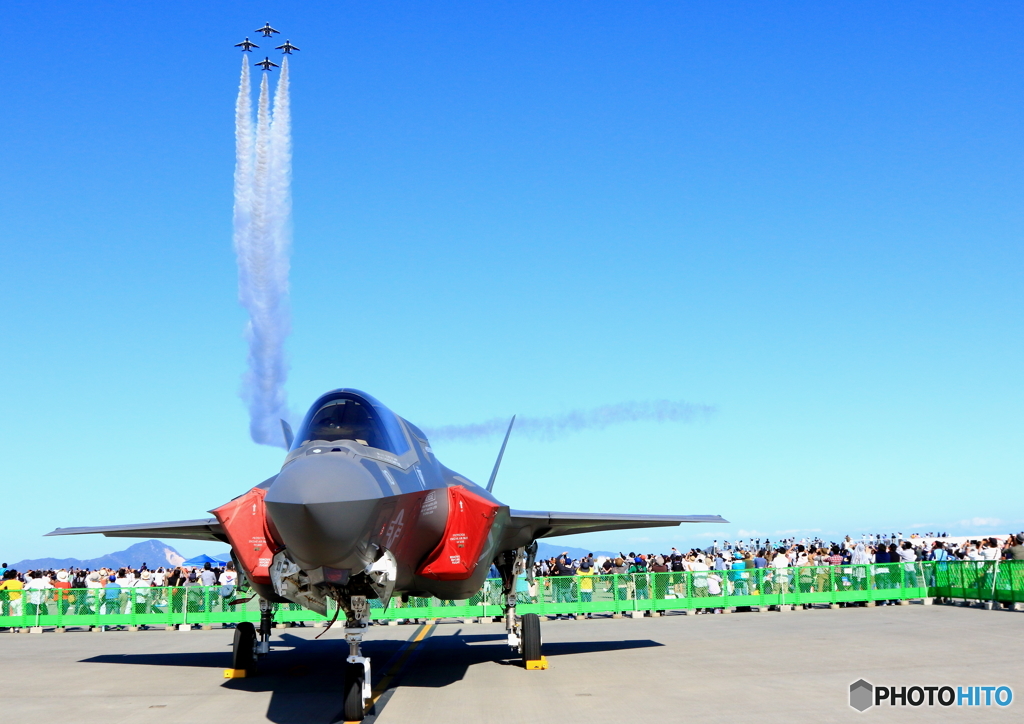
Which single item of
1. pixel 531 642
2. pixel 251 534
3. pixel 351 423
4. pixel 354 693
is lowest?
pixel 531 642

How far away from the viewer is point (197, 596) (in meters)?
23.6

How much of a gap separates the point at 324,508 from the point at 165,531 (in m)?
8.62

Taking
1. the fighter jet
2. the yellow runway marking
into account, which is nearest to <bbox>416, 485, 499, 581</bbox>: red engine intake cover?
the fighter jet

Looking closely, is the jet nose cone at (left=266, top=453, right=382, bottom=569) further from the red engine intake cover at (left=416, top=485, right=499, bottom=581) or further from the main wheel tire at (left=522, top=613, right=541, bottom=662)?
the main wheel tire at (left=522, top=613, right=541, bottom=662)

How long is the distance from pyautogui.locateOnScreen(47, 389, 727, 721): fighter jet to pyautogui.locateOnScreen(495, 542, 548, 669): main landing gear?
0.10ft

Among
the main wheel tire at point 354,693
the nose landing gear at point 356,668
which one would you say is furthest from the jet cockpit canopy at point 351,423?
the main wheel tire at point 354,693

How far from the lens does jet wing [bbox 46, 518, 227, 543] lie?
1475 cm

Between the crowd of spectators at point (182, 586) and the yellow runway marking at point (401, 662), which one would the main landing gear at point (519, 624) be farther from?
the crowd of spectators at point (182, 586)

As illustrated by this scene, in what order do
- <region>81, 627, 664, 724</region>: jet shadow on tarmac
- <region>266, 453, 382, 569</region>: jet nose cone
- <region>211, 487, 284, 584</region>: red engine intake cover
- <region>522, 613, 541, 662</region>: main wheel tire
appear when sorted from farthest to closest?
1. <region>522, 613, 541, 662</region>: main wheel tire
2. <region>211, 487, 284, 584</region>: red engine intake cover
3. <region>81, 627, 664, 724</region>: jet shadow on tarmac
4. <region>266, 453, 382, 569</region>: jet nose cone

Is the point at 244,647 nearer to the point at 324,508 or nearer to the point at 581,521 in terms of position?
the point at 581,521

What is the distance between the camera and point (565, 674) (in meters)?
12.9

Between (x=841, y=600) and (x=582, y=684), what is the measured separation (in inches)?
623

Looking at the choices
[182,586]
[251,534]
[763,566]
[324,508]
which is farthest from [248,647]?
[763,566]

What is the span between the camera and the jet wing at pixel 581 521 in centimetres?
1444
